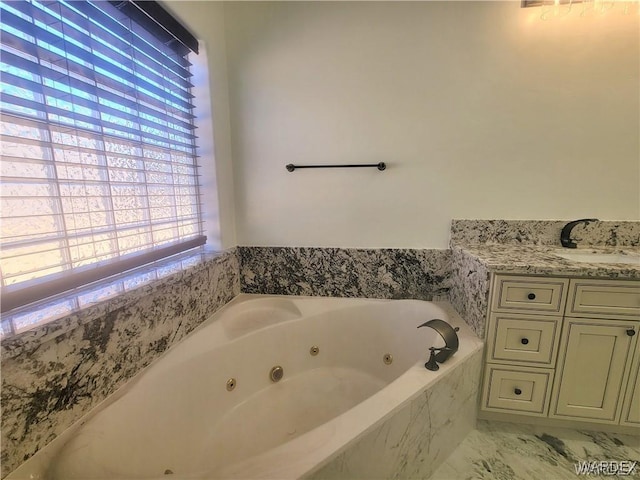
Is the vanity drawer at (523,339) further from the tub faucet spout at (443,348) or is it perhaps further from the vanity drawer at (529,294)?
the tub faucet spout at (443,348)

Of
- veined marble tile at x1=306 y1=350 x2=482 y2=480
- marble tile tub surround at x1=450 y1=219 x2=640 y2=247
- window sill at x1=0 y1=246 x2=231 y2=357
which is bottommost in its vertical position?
veined marble tile at x1=306 y1=350 x2=482 y2=480

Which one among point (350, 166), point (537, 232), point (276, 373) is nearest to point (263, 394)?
point (276, 373)

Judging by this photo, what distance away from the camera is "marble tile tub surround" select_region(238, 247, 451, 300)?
1.64m

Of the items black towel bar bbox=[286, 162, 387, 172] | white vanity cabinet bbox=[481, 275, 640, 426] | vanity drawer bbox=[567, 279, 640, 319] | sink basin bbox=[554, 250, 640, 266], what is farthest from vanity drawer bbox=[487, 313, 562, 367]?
black towel bar bbox=[286, 162, 387, 172]

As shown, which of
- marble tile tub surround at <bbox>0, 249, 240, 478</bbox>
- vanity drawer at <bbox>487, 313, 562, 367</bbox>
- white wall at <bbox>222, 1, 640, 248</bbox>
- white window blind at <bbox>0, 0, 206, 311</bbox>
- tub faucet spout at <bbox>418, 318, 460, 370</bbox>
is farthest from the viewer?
white wall at <bbox>222, 1, 640, 248</bbox>

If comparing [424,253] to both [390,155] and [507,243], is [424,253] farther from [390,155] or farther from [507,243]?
[390,155]

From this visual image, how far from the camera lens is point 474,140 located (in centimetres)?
149

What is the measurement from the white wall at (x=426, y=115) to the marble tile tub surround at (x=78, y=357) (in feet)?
2.77

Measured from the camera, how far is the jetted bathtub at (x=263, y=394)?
0.73m

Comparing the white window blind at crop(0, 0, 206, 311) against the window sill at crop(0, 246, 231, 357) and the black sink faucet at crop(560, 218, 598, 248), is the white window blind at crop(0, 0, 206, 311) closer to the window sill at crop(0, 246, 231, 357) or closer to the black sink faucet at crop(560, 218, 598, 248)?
the window sill at crop(0, 246, 231, 357)

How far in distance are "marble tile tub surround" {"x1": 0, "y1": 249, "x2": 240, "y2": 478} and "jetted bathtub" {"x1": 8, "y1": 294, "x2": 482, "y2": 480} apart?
0.16 feet

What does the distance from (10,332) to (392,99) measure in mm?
1761

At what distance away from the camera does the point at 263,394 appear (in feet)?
4.62

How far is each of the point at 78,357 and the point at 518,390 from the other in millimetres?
1745
